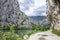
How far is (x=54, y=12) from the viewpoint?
5.72 meters

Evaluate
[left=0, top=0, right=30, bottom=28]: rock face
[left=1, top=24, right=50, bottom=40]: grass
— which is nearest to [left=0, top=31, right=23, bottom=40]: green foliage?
[left=1, top=24, right=50, bottom=40]: grass

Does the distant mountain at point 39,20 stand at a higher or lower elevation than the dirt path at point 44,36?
higher

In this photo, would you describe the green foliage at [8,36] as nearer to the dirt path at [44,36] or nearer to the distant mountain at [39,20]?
the dirt path at [44,36]

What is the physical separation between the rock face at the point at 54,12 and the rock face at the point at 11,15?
562 mm

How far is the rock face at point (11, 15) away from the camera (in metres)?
5.87

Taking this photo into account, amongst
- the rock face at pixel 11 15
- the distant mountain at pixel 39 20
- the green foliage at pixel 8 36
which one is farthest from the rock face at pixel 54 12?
the green foliage at pixel 8 36

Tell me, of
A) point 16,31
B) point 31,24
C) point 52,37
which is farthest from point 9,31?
point 52,37

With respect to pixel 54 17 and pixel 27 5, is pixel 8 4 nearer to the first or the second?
pixel 27 5

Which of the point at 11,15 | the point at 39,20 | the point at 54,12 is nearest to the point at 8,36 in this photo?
the point at 11,15

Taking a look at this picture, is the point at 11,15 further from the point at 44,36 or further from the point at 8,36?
the point at 44,36

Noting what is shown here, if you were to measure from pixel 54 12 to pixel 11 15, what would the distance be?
102 cm

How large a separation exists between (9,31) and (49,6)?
1.10 meters

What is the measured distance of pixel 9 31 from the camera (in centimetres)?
581

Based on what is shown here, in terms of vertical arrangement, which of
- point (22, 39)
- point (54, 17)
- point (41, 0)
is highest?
point (41, 0)
